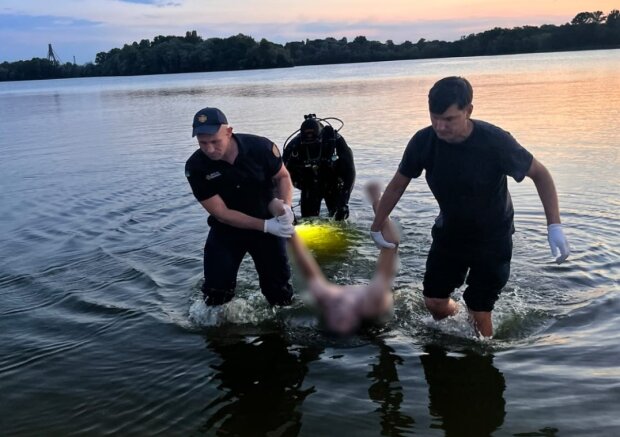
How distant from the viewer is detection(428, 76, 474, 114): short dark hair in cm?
417

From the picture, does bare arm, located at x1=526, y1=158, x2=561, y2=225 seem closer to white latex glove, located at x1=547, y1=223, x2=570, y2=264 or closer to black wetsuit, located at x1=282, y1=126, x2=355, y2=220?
white latex glove, located at x1=547, y1=223, x2=570, y2=264

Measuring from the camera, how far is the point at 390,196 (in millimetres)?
4895

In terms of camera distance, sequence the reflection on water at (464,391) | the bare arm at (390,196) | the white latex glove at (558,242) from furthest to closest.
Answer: the bare arm at (390,196), the white latex glove at (558,242), the reflection on water at (464,391)

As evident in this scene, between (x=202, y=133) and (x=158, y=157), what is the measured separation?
44.6 ft

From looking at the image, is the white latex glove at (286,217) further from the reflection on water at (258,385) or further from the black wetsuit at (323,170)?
the black wetsuit at (323,170)

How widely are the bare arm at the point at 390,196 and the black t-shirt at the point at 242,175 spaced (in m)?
1.09

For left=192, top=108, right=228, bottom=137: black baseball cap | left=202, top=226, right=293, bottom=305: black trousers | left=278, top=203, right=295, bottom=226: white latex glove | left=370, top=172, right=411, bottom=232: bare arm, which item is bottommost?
left=202, top=226, right=293, bottom=305: black trousers

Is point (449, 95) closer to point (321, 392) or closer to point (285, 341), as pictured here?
point (321, 392)

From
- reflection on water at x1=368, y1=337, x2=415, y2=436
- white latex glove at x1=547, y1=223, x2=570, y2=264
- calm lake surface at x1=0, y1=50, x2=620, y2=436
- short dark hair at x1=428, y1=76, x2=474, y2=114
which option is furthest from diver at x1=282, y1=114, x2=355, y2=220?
white latex glove at x1=547, y1=223, x2=570, y2=264

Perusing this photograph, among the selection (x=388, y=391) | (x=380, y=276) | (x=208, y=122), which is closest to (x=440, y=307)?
(x=380, y=276)

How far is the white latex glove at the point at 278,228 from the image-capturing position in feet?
16.9

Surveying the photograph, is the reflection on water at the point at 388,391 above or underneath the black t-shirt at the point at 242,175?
underneath

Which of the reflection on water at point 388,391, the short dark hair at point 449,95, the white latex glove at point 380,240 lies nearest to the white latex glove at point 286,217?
the white latex glove at point 380,240

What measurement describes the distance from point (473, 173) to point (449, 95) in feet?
2.11
